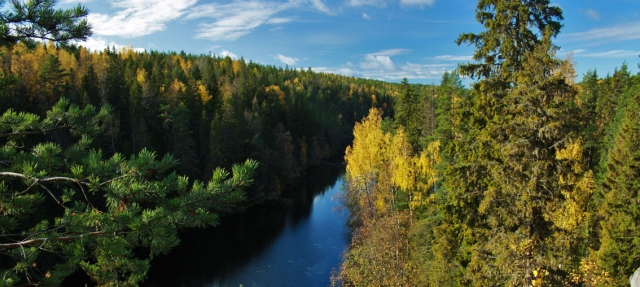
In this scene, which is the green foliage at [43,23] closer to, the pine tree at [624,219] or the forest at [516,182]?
the forest at [516,182]

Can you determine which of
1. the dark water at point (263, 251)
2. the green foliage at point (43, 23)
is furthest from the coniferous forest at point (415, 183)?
Result: the dark water at point (263, 251)

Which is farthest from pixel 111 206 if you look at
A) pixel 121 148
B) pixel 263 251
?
pixel 121 148

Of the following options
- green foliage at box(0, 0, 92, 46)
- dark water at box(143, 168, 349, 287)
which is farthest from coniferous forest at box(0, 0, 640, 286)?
dark water at box(143, 168, 349, 287)

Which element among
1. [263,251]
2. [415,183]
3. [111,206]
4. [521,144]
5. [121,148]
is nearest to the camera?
[111,206]

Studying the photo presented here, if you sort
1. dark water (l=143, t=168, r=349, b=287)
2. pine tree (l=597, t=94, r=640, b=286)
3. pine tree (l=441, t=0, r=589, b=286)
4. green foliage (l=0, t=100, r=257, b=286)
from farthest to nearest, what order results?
dark water (l=143, t=168, r=349, b=287), pine tree (l=597, t=94, r=640, b=286), pine tree (l=441, t=0, r=589, b=286), green foliage (l=0, t=100, r=257, b=286)

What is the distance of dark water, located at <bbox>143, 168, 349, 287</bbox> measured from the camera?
73.7ft

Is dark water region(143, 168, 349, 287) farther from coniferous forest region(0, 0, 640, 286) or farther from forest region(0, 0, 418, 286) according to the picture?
coniferous forest region(0, 0, 640, 286)

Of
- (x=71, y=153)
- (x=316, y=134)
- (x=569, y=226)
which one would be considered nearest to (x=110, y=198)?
(x=71, y=153)

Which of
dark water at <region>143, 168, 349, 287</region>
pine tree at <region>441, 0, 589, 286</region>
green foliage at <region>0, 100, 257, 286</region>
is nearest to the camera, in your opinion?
green foliage at <region>0, 100, 257, 286</region>

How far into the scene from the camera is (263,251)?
26625mm

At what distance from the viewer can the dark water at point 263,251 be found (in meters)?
22.5

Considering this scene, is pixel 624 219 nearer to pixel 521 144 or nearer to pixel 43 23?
pixel 521 144

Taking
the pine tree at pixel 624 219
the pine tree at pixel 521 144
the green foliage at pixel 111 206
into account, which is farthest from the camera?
the pine tree at pixel 624 219

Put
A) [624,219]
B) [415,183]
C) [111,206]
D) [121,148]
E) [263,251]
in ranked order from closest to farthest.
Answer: [111,206]
[624,219]
[415,183]
[263,251]
[121,148]
